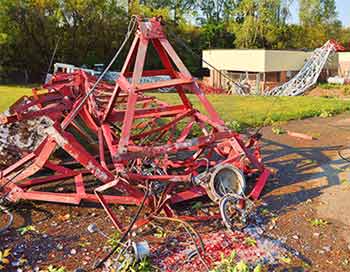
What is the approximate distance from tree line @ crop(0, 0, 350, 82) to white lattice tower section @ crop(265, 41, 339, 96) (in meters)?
5.54

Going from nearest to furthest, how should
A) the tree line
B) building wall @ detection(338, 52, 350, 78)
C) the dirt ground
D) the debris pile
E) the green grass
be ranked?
the dirt ground, the debris pile, the green grass, the tree line, building wall @ detection(338, 52, 350, 78)

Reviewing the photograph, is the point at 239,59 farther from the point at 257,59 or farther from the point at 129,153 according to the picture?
the point at 129,153

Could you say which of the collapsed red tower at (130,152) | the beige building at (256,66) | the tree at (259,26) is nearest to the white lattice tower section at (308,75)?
the beige building at (256,66)

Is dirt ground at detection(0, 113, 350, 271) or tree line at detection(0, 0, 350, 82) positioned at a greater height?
tree line at detection(0, 0, 350, 82)

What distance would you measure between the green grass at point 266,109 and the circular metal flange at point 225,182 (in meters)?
4.69

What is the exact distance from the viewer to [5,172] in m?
4.84

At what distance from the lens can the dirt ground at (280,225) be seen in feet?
12.0

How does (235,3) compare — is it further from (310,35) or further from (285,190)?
(285,190)

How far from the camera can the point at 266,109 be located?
1098 cm

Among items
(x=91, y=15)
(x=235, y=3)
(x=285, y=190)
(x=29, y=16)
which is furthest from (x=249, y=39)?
(x=285, y=190)

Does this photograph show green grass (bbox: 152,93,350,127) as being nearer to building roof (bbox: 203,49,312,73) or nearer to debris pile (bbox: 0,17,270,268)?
debris pile (bbox: 0,17,270,268)

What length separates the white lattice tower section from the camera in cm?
2177

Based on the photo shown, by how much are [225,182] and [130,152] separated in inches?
46.1

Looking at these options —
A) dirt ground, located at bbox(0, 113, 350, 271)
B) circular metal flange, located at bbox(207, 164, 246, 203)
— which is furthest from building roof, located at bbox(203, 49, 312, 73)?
circular metal flange, located at bbox(207, 164, 246, 203)
